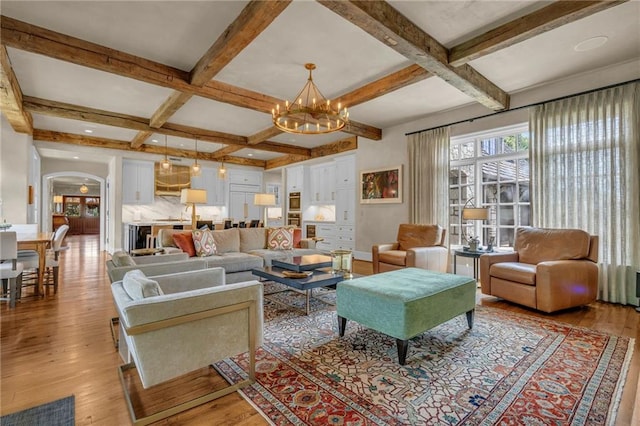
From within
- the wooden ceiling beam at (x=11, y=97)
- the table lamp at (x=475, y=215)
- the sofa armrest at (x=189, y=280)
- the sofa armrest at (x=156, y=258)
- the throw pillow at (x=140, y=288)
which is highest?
the wooden ceiling beam at (x=11, y=97)

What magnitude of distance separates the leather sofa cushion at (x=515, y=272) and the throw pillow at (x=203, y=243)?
3.83 meters

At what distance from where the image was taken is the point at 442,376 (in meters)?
1.98

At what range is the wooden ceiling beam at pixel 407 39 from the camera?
7.54 feet

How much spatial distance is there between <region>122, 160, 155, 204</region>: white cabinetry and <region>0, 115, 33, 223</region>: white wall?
2212 mm

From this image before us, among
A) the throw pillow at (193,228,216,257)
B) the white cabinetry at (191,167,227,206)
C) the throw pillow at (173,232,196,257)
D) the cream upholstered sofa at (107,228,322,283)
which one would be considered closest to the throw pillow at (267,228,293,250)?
the cream upholstered sofa at (107,228,322,283)

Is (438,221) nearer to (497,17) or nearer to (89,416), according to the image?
(497,17)

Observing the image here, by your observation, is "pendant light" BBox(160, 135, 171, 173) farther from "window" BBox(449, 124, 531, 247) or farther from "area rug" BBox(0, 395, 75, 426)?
"window" BBox(449, 124, 531, 247)

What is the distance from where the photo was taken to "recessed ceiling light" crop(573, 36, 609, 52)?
10.0ft

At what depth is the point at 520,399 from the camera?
1.76 meters

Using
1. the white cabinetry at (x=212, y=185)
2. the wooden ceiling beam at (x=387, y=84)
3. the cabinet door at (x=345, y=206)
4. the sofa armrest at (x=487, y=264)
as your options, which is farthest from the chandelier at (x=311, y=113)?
the white cabinetry at (x=212, y=185)

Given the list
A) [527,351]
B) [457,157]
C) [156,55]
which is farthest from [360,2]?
[457,157]

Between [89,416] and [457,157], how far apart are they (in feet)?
19.0

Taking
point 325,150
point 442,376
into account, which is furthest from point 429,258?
point 325,150

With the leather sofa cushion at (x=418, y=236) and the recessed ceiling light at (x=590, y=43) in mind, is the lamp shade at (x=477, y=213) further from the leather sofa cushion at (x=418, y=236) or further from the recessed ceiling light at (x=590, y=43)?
the recessed ceiling light at (x=590, y=43)
